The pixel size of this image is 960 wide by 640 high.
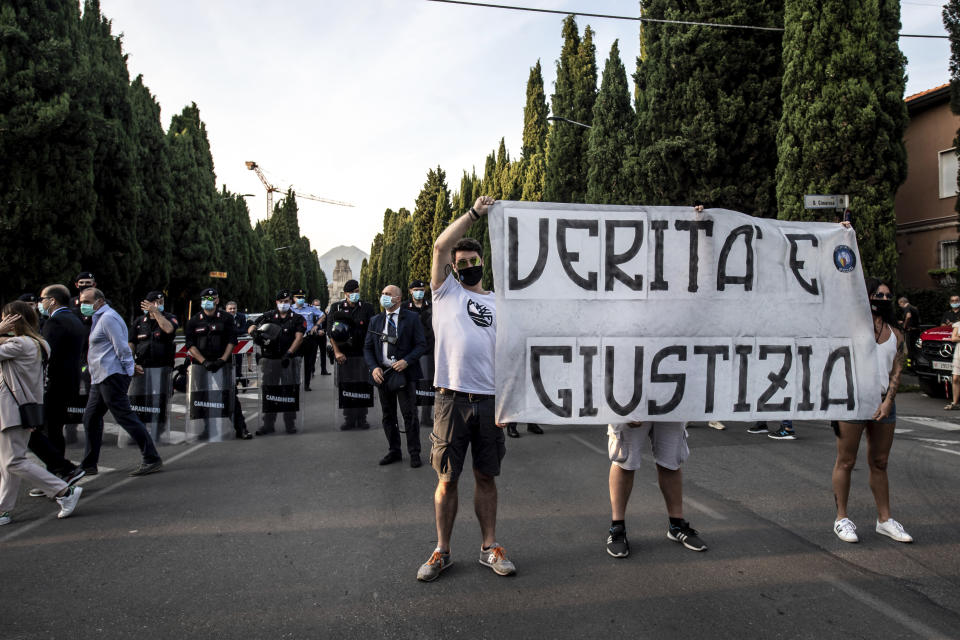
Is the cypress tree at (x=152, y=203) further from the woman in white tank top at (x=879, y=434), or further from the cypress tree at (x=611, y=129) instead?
the woman in white tank top at (x=879, y=434)

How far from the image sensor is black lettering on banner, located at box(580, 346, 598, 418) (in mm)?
3939

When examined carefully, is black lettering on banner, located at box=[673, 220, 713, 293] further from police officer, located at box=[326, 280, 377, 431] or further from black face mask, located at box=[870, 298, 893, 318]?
police officer, located at box=[326, 280, 377, 431]

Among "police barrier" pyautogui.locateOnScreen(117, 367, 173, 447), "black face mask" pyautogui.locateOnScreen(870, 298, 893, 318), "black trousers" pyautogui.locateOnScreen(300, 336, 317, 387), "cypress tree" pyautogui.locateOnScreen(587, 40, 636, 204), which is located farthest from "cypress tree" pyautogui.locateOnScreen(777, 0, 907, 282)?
"police barrier" pyautogui.locateOnScreen(117, 367, 173, 447)

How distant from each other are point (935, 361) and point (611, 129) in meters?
18.1

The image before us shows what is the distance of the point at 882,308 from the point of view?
446 cm

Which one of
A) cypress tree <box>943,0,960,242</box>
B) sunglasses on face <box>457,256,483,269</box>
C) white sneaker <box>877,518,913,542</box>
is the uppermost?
cypress tree <box>943,0,960,242</box>

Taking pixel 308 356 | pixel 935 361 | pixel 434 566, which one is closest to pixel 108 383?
pixel 434 566

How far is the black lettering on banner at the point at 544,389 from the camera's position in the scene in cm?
389

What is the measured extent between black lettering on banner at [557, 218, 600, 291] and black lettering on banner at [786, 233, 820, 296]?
147 centimetres

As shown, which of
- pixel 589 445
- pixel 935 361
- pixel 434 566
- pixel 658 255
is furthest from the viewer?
pixel 935 361

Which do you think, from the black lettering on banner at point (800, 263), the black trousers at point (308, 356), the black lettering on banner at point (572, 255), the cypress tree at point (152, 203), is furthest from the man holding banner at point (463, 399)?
the cypress tree at point (152, 203)

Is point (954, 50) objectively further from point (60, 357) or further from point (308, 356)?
point (60, 357)

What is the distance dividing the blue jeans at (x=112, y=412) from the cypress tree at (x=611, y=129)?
22915mm

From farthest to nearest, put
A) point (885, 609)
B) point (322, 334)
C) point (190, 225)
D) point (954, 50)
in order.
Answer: point (190, 225) < point (954, 50) < point (322, 334) < point (885, 609)
